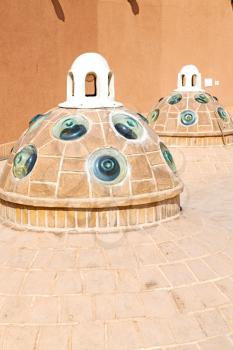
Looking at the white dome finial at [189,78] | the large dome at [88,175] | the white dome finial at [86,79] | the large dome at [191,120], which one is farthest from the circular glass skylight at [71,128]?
the white dome finial at [189,78]

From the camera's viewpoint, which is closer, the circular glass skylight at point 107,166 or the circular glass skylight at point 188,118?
the circular glass skylight at point 107,166

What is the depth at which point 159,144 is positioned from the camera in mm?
7102

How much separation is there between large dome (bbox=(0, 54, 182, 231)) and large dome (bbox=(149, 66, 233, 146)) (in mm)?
7455

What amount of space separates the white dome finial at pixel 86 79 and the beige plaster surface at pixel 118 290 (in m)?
1.80

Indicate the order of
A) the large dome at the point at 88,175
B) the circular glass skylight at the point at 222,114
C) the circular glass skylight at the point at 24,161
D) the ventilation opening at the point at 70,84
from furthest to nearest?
1. the circular glass skylight at the point at 222,114
2. the ventilation opening at the point at 70,84
3. the circular glass skylight at the point at 24,161
4. the large dome at the point at 88,175

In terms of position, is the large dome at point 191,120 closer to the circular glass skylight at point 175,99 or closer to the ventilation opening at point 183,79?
the circular glass skylight at point 175,99

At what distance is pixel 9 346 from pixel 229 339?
208cm

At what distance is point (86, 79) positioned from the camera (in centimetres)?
711

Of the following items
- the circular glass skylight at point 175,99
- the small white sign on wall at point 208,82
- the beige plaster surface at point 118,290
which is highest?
the small white sign on wall at point 208,82

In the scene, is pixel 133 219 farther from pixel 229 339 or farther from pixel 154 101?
pixel 154 101

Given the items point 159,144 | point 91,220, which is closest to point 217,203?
point 159,144

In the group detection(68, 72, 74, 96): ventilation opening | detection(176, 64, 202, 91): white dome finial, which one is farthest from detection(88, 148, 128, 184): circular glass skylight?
detection(176, 64, 202, 91): white dome finial

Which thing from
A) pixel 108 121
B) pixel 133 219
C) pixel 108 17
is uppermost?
pixel 108 17

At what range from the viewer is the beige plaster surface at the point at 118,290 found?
197 inches
